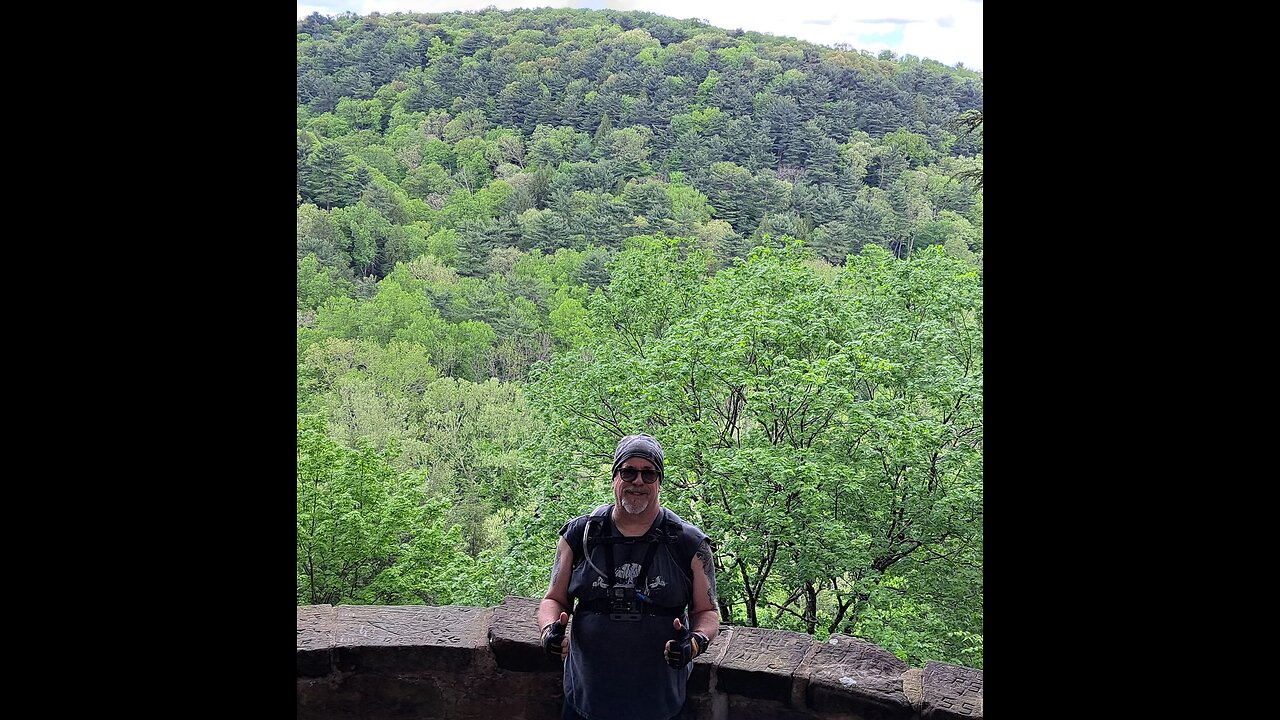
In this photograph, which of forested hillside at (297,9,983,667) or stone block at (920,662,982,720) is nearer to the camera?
stone block at (920,662,982,720)

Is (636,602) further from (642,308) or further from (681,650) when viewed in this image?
(642,308)

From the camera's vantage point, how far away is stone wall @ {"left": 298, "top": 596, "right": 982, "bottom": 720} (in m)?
3.14

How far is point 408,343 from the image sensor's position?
40156 millimetres

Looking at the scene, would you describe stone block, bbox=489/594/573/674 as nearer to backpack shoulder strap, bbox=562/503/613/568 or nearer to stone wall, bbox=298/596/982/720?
stone wall, bbox=298/596/982/720

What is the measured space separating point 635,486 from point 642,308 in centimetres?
1304

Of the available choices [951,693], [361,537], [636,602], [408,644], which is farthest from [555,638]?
[361,537]

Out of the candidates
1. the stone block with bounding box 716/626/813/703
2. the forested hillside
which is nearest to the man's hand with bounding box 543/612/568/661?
the stone block with bounding box 716/626/813/703

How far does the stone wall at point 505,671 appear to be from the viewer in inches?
124

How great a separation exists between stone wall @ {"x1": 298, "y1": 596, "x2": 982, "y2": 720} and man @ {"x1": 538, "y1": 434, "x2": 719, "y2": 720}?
54 cm

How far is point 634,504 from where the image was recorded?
267 centimetres

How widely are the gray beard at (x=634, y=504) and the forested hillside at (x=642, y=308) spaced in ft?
16.2

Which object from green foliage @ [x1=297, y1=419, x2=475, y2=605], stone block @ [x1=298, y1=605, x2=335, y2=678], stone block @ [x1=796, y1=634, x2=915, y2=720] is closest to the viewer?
stone block @ [x1=796, y1=634, x2=915, y2=720]

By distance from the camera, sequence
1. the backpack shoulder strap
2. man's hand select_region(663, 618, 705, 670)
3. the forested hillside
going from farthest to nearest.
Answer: the forested hillside < the backpack shoulder strap < man's hand select_region(663, 618, 705, 670)

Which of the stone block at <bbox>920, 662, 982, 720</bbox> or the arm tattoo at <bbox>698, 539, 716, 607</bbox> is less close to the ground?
the arm tattoo at <bbox>698, 539, 716, 607</bbox>
